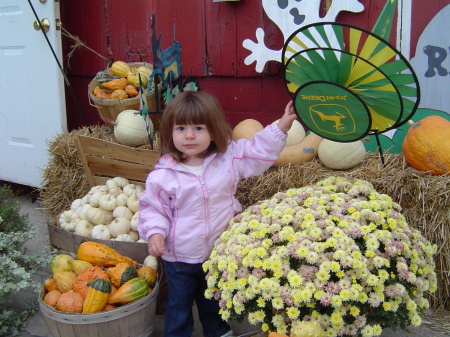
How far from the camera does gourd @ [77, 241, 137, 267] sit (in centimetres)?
271

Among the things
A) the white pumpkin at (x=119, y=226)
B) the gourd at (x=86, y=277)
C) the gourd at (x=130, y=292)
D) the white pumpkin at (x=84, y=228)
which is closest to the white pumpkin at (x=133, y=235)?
the white pumpkin at (x=119, y=226)

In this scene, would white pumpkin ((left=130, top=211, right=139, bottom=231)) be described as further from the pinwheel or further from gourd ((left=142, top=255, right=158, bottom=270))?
the pinwheel

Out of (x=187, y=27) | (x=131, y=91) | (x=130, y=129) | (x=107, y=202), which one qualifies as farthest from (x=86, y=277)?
(x=187, y=27)

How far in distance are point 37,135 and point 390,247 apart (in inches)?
151

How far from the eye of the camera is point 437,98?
10.4 ft

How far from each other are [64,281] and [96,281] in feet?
0.72

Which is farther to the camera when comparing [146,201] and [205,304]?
[205,304]

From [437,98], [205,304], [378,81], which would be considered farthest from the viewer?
[437,98]

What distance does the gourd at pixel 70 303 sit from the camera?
2.33 meters

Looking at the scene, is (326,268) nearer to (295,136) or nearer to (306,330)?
(306,330)

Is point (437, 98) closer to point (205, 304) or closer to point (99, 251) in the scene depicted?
point (205, 304)

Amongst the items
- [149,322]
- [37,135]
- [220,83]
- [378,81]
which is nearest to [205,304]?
[149,322]

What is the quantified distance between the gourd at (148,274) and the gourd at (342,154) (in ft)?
4.17

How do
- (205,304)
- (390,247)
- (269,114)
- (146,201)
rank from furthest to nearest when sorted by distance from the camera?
1. (269,114)
2. (205,304)
3. (146,201)
4. (390,247)
